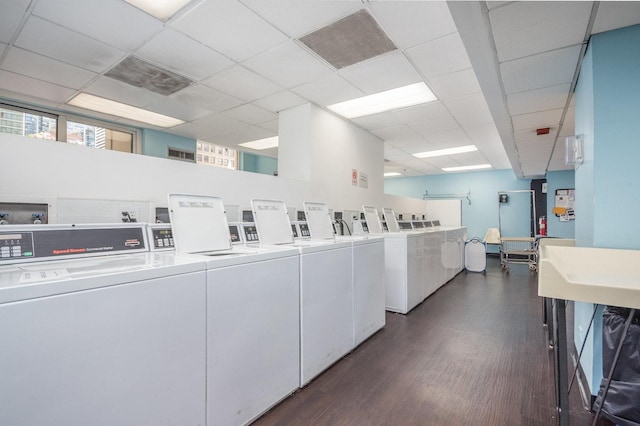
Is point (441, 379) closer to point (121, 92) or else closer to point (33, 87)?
point (121, 92)

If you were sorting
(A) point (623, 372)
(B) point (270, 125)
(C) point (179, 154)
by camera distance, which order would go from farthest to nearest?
1. (C) point (179, 154)
2. (B) point (270, 125)
3. (A) point (623, 372)

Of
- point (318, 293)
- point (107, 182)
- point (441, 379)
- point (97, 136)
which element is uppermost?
point (97, 136)

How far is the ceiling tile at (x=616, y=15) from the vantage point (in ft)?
4.91

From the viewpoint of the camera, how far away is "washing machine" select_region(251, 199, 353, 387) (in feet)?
6.26

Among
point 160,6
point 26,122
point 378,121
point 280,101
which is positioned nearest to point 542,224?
point 378,121

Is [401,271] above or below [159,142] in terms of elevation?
below

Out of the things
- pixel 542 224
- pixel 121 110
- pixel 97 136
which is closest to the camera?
pixel 121 110

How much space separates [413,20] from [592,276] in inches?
79.7

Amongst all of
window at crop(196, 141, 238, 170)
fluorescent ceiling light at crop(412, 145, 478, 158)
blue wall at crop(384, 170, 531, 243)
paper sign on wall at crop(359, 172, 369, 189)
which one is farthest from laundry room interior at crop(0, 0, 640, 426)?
blue wall at crop(384, 170, 531, 243)

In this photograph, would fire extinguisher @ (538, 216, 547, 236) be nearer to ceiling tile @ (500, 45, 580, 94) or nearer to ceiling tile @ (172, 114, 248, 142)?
ceiling tile @ (500, 45, 580, 94)

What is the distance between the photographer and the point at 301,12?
2055mm

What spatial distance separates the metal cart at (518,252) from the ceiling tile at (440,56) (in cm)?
514

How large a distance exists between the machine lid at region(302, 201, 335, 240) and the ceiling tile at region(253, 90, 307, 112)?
1444 millimetres

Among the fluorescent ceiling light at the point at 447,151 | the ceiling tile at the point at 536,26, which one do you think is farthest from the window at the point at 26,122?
the fluorescent ceiling light at the point at 447,151
